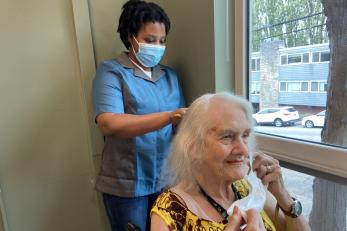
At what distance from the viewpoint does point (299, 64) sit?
4.33ft

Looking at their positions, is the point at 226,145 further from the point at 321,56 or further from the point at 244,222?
the point at 321,56

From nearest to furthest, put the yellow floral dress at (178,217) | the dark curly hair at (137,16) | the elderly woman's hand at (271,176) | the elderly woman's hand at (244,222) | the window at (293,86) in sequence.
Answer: the elderly woman's hand at (244,222)
the yellow floral dress at (178,217)
the elderly woman's hand at (271,176)
the window at (293,86)
the dark curly hair at (137,16)

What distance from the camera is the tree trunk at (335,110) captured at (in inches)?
45.0

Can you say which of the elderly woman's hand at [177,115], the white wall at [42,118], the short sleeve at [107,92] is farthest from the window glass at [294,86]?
the white wall at [42,118]

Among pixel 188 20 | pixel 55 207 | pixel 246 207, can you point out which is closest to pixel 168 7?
pixel 188 20

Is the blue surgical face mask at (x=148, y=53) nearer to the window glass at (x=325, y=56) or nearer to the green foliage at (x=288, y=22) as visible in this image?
the green foliage at (x=288, y=22)

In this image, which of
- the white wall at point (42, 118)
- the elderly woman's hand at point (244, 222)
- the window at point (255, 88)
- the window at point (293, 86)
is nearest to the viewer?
the elderly woman's hand at point (244, 222)

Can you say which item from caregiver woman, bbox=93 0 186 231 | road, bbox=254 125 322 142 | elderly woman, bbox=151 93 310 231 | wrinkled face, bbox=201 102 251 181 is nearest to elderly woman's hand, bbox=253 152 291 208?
elderly woman, bbox=151 93 310 231

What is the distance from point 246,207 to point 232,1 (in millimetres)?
1033

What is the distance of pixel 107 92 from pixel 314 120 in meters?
0.92

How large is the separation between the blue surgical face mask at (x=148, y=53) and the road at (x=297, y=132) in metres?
0.59

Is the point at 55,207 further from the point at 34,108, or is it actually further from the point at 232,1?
the point at 232,1

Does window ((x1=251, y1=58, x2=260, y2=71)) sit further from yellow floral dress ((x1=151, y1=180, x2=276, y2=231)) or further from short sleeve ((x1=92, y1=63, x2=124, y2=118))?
yellow floral dress ((x1=151, y1=180, x2=276, y2=231))

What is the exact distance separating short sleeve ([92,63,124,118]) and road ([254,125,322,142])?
63cm
